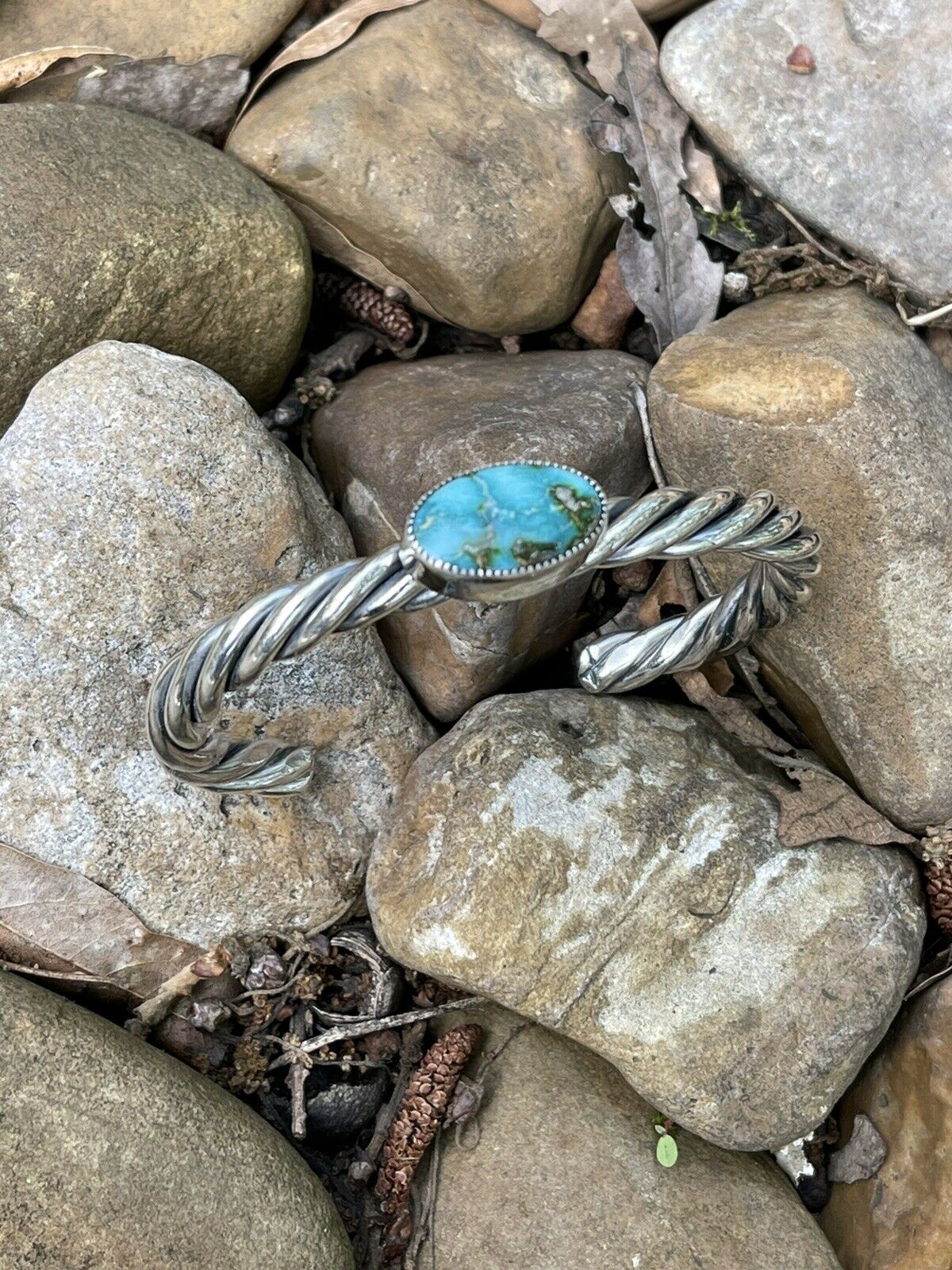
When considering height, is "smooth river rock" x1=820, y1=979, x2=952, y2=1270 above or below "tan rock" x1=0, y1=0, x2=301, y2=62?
below

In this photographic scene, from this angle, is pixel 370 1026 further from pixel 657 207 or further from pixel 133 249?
pixel 657 207

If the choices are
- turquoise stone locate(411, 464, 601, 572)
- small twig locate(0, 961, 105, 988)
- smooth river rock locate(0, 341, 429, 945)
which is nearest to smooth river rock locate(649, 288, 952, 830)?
turquoise stone locate(411, 464, 601, 572)

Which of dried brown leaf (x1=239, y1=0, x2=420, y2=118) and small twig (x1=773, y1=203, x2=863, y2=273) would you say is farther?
dried brown leaf (x1=239, y1=0, x2=420, y2=118)

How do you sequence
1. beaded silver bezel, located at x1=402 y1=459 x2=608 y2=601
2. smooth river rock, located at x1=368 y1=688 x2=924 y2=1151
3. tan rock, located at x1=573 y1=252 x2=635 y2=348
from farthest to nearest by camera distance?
tan rock, located at x1=573 y1=252 x2=635 y2=348 → smooth river rock, located at x1=368 y1=688 x2=924 y2=1151 → beaded silver bezel, located at x1=402 y1=459 x2=608 y2=601

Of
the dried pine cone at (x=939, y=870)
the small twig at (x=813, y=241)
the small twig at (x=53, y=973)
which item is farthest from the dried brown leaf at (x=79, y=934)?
the small twig at (x=813, y=241)

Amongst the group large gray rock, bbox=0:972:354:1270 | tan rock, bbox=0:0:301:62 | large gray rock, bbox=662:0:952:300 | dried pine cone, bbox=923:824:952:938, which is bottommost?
dried pine cone, bbox=923:824:952:938

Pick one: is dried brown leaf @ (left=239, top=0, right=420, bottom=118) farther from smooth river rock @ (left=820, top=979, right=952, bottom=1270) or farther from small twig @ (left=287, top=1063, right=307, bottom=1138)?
smooth river rock @ (left=820, top=979, right=952, bottom=1270)

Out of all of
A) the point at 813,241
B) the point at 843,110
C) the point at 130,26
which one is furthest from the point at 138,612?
the point at 843,110

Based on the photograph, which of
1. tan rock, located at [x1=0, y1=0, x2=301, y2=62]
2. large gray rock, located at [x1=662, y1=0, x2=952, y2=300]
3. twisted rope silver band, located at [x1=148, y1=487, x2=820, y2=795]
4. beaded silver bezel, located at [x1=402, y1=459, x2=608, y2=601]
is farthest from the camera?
tan rock, located at [x1=0, y1=0, x2=301, y2=62]
